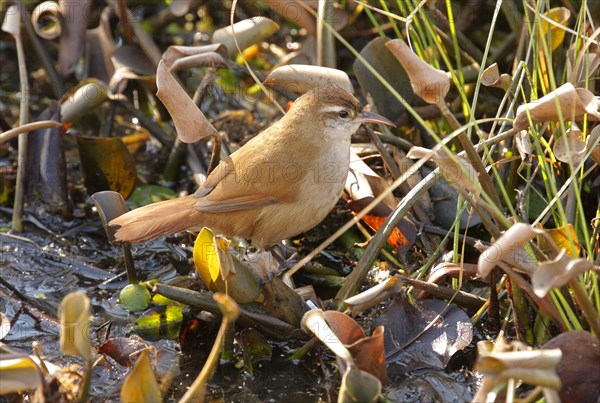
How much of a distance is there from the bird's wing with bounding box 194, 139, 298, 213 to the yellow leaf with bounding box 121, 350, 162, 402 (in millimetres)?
1284

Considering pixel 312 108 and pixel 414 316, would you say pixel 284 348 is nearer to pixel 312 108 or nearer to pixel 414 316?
pixel 414 316

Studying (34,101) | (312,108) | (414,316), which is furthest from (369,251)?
(34,101)

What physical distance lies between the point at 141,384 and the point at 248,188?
4.68 feet

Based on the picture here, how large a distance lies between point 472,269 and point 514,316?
262 millimetres

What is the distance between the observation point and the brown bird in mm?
3939

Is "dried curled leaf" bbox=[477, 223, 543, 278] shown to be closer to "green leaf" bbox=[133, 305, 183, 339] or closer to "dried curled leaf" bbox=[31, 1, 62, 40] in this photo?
"green leaf" bbox=[133, 305, 183, 339]

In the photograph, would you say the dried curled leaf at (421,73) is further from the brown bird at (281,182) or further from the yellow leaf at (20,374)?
the yellow leaf at (20,374)

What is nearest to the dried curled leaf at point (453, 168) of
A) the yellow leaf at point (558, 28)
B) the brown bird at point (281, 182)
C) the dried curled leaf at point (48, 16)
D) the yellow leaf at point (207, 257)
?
the yellow leaf at point (207, 257)

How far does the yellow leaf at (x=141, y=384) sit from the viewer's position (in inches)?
107

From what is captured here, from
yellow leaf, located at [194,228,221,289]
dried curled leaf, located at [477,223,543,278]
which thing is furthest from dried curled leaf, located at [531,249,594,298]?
yellow leaf, located at [194,228,221,289]

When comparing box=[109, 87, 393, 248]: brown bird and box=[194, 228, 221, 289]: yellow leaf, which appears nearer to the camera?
box=[194, 228, 221, 289]: yellow leaf

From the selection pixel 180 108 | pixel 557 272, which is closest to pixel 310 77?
pixel 180 108

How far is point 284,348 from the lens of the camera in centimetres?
361

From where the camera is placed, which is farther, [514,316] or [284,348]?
[284,348]
